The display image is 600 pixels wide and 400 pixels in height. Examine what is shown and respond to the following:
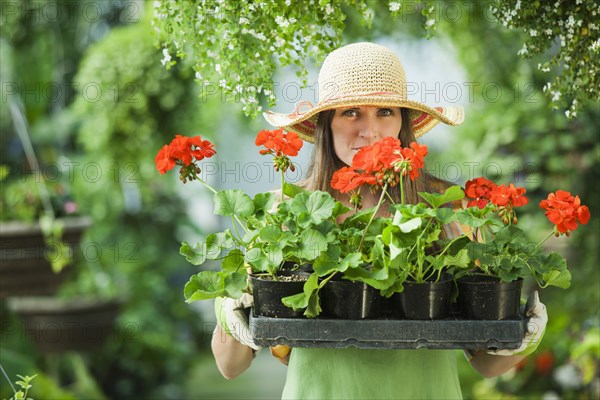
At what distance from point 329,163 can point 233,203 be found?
31 centimetres

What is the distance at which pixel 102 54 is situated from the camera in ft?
14.0

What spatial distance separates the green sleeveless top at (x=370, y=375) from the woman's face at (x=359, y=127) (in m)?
0.37

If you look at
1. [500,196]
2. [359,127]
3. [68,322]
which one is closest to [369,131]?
[359,127]

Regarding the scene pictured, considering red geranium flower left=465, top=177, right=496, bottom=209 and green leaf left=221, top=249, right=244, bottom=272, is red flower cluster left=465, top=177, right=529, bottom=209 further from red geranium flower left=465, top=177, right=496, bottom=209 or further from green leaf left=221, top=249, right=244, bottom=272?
green leaf left=221, top=249, right=244, bottom=272

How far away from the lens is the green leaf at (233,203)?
4.83ft

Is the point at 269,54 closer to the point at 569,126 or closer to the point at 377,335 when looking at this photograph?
the point at 377,335

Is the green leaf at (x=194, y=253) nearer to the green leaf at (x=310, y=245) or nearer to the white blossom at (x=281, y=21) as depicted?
the green leaf at (x=310, y=245)

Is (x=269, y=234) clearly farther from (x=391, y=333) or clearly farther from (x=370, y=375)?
(x=370, y=375)

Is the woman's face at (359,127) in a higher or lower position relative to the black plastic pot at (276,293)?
higher

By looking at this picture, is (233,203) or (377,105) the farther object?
(377,105)

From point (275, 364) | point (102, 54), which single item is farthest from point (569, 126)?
point (275, 364)

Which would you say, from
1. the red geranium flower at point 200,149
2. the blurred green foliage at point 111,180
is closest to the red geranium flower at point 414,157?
the red geranium flower at point 200,149

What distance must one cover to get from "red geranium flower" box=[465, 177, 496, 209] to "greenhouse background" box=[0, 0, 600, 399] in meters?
0.32

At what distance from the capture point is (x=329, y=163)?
68.4 inches
